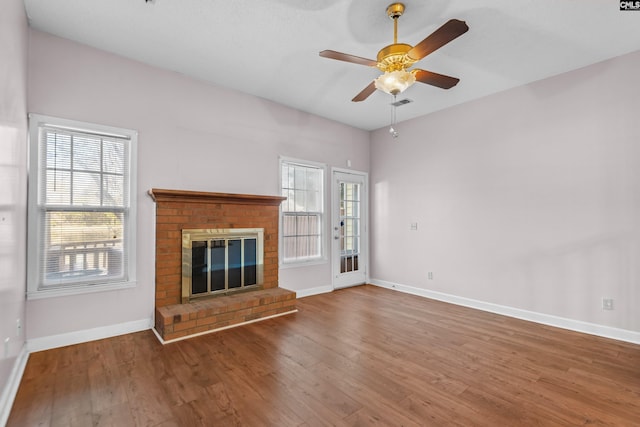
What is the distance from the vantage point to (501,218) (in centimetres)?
418

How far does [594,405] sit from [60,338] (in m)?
4.58

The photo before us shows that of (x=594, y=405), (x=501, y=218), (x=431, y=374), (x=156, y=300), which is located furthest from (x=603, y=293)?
(x=156, y=300)

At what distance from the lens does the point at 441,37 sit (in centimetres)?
210

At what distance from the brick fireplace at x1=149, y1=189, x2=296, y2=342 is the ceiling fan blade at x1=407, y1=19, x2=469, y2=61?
266 cm

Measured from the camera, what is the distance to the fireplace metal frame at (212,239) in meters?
3.64

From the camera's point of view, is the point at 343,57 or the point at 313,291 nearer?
the point at 343,57

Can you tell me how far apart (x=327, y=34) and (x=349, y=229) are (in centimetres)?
354

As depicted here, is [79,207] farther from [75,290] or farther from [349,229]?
[349,229]

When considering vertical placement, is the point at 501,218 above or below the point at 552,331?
above

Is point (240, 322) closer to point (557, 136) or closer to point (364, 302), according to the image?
point (364, 302)

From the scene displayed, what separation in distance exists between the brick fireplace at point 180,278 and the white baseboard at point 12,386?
3.47 feet

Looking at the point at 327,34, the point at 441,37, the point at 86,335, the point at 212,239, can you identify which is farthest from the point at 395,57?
the point at 86,335

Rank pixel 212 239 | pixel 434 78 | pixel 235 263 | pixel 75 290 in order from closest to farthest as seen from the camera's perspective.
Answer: pixel 434 78 < pixel 75 290 < pixel 212 239 < pixel 235 263

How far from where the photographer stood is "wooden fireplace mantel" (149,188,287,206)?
344 centimetres
